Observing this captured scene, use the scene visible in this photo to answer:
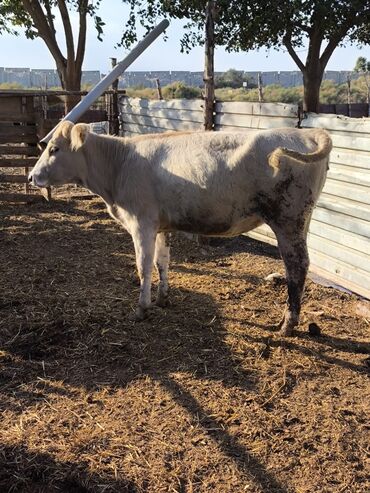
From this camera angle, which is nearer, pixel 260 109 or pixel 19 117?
pixel 260 109

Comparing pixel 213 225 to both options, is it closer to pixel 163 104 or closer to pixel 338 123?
pixel 338 123

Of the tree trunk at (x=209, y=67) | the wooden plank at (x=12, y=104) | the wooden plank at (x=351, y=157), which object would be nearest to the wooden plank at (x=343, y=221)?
the wooden plank at (x=351, y=157)

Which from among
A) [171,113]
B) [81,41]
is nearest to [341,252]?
[171,113]

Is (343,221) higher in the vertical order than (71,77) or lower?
lower

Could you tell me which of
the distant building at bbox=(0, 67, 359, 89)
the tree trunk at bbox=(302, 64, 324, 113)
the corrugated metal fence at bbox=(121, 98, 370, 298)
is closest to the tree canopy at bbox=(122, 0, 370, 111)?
the tree trunk at bbox=(302, 64, 324, 113)

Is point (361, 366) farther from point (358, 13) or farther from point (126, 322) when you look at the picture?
point (358, 13)

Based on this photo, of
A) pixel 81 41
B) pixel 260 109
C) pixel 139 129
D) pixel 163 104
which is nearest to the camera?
pixel 260 109

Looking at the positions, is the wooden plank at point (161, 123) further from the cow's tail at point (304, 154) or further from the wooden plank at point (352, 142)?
the cow's tail at point (304, 154)

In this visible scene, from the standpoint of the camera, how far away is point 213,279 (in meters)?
6.53

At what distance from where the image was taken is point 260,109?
742cm

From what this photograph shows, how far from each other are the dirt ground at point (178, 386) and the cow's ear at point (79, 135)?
1738 millimetres

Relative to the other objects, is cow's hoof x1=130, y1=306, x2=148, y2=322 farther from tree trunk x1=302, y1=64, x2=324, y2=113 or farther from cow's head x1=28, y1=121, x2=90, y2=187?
tree trunk x1=302, y1=64, x2=324, y2=113

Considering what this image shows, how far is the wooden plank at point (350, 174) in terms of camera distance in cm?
575

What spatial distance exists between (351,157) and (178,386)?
11.3ft
